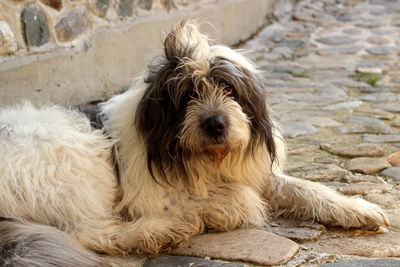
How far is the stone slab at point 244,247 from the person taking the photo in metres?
2.64

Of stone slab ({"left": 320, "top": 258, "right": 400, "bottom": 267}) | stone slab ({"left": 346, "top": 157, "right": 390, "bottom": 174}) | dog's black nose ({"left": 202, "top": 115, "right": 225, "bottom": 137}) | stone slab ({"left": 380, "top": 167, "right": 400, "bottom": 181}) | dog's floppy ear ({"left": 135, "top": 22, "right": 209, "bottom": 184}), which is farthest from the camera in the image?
stone slab ({"left": 346, "top": 157, "right": 390, "bottom": 174})

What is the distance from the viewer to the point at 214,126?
2736mm

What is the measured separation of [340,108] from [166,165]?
2832 mm

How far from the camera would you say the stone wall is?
4008 mm

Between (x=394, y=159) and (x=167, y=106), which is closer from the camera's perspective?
(x=167, y=106)

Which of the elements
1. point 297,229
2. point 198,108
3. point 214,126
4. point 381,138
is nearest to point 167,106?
point 198,108

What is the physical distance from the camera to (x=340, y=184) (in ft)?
11.8

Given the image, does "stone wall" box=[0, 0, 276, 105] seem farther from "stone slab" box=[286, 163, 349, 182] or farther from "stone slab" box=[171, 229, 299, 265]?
"stone slab" box=[171, 229, 299, 265]

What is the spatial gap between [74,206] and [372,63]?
5.38 metres

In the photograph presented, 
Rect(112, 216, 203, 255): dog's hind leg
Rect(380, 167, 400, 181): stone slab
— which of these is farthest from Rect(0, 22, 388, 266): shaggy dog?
Rect(380, 167, 400, 181): stone slab

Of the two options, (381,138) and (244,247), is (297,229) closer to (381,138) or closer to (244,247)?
(244,247)

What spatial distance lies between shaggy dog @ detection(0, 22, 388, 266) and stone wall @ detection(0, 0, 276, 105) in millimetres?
961

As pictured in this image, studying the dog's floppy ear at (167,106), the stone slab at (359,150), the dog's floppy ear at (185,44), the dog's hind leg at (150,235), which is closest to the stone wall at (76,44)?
the dog's floppy ear at (185,44)

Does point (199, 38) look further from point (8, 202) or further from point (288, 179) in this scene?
point (8, 202)
